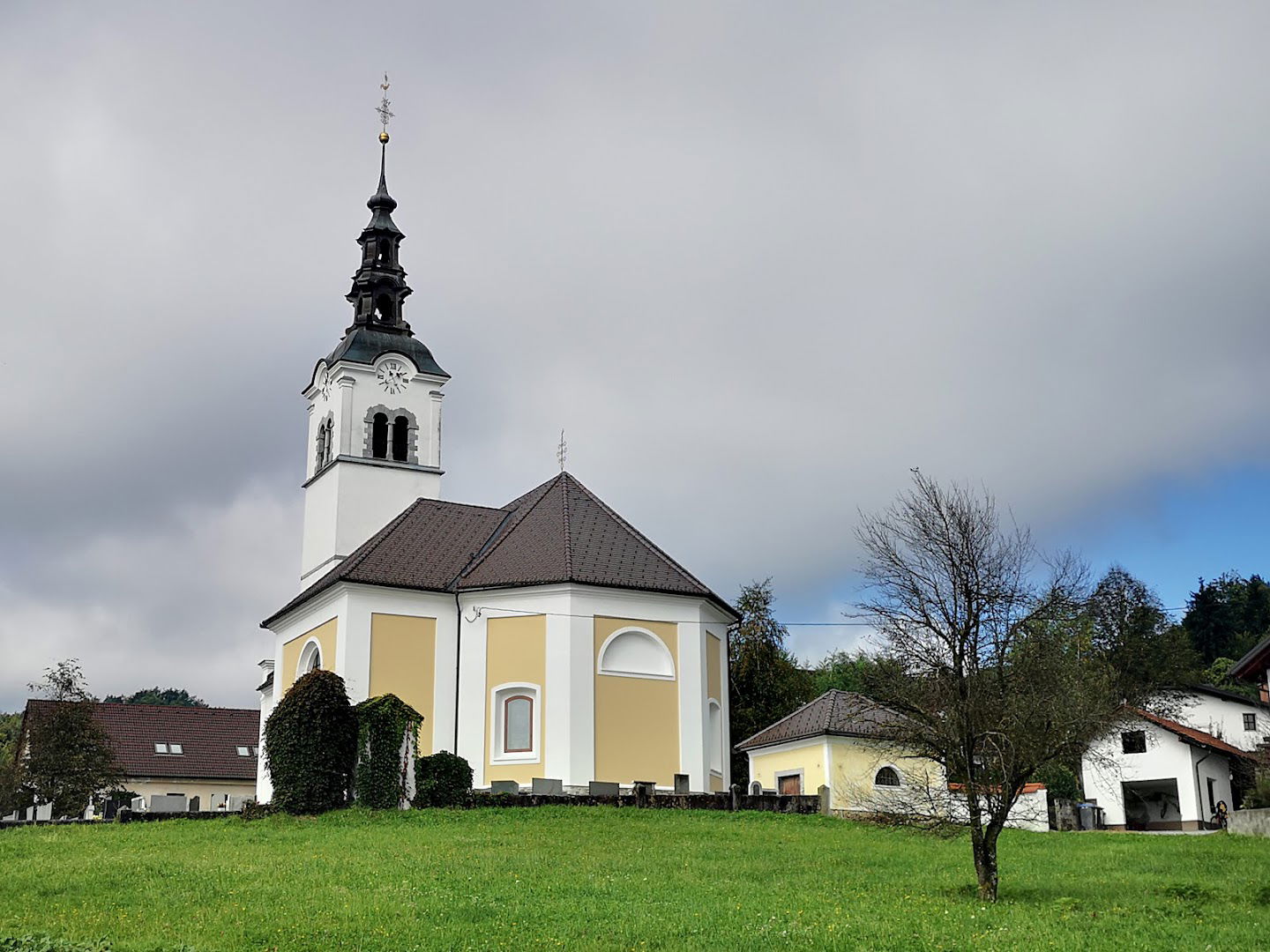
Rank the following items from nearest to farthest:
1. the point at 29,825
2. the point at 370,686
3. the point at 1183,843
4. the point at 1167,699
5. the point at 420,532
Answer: the point at 1183,843 < the point at 29,825 < the point at 370,686 < the point at 420,532 < the point at 1167,699

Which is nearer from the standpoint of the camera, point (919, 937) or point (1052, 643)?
point (919, 937)

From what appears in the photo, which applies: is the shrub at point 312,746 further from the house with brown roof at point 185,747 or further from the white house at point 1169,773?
the house with brown roof at point 185,747

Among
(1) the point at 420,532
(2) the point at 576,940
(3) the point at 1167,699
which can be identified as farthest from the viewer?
(3) the point at 1167,699

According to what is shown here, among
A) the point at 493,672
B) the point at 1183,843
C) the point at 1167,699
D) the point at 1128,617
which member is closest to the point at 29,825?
the point at 493,672

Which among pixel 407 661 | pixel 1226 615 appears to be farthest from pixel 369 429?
pixel 1226 615

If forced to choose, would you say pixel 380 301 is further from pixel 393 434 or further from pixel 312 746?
pixel 312 746

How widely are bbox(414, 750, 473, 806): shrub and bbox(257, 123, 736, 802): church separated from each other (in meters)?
4.27

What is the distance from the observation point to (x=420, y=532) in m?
36.9

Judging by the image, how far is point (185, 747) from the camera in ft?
196

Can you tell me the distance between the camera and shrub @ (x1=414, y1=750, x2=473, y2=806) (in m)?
27.3

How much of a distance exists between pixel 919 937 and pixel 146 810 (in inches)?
820

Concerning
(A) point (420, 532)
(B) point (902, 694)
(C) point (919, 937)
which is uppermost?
(A) point (420, 532)

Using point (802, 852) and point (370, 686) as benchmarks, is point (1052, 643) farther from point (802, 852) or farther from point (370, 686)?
point (370, 686)

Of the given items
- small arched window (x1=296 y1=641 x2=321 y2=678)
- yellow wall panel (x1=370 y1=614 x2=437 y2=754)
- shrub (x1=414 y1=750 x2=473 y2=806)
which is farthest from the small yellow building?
small arched window (x1=296 y1=641 x2=321 y2=678)
